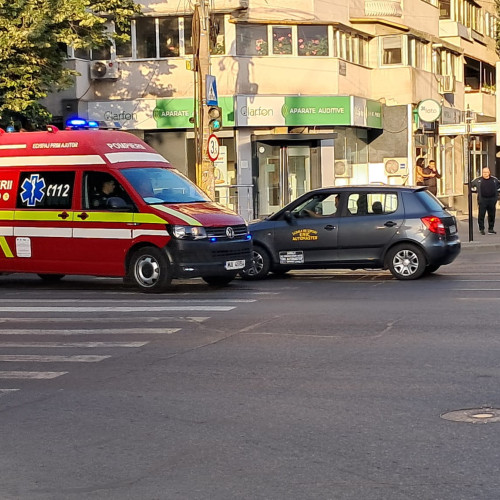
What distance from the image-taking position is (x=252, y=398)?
8180mm

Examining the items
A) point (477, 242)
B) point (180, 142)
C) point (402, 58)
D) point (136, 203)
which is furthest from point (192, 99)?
point (136, 203)

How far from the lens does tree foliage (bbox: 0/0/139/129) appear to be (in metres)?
25.1

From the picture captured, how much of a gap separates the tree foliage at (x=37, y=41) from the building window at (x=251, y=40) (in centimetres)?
754

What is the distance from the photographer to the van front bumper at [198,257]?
16109mm

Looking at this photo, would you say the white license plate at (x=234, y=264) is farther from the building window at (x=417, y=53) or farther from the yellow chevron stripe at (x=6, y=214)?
the building window at (x=417, y=53)

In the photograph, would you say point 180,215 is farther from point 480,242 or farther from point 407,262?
point 480,242

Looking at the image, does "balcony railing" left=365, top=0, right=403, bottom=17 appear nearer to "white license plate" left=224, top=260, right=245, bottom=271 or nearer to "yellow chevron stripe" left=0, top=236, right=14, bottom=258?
"yellow chevron stripe" left=0, top=236, right=14, bottom=258

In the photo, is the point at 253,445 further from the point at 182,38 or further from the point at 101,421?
the point at 182,38

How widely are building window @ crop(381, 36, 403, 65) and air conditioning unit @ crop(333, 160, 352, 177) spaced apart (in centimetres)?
464

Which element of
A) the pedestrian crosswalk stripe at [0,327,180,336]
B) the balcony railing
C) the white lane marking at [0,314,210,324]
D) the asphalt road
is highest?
the balcony railing

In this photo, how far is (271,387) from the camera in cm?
858

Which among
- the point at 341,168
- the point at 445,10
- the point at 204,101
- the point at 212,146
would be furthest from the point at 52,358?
the point at 445,10

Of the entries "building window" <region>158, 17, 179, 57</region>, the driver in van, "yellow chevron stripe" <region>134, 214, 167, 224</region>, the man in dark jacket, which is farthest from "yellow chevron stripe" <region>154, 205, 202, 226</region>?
"building window" <region>158, 17, 179, 57</region>

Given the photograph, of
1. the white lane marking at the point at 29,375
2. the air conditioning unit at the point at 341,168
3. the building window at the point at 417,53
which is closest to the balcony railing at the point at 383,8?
the building window at the point at 417,53
